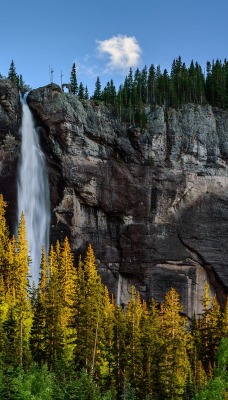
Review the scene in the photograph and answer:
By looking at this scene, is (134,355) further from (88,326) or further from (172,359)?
(88,326)

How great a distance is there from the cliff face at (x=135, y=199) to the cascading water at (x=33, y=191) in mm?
1156

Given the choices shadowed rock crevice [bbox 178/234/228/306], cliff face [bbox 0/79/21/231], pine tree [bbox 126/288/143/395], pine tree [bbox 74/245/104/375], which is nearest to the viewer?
pine tree [bbox 126/288/143/395]

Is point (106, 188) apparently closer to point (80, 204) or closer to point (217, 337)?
point (80, 204)

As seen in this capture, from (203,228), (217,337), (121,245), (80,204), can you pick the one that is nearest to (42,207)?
(80,204)

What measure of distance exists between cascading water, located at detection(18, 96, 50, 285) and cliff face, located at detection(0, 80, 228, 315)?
45.5 inches

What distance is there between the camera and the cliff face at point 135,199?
81.1 m

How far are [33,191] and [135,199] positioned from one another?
1500 centimetres

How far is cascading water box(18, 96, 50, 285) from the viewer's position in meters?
78.8

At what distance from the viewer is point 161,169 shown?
3383 inches

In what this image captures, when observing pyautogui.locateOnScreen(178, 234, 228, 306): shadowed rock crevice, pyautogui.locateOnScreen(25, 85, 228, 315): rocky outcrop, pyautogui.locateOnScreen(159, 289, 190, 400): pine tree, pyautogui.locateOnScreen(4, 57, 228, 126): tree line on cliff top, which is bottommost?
pyautogui.locateOnScreen(159, 289, 190, 400): pine tree

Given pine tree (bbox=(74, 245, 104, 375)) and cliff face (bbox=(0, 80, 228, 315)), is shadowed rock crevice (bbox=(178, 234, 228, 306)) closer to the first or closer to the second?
cliff face (bbox=(0, 80, 228, 315))

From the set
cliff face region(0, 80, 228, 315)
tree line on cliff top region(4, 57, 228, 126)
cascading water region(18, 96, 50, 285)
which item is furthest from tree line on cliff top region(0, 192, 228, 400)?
tree line on cliff top region(4, 57, 228, 126)

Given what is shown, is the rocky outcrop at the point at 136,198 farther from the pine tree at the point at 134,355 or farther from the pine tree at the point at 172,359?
the pine tree at the point at 134,355

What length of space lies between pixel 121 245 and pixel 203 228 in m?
12.8
